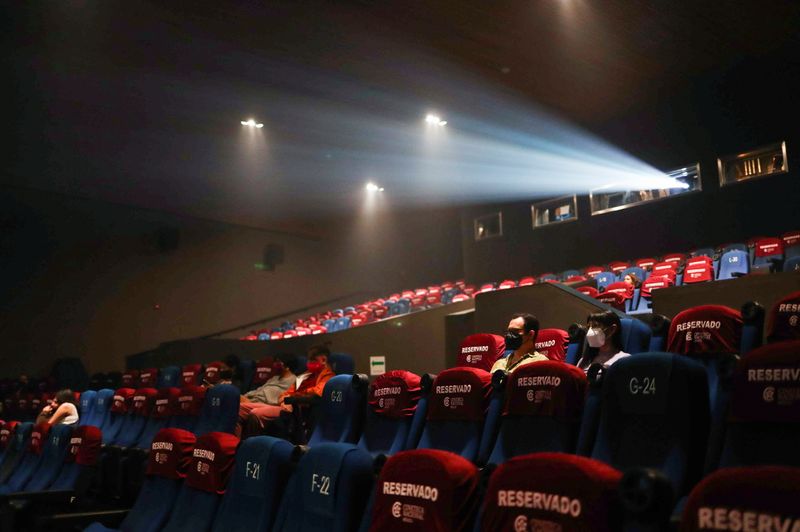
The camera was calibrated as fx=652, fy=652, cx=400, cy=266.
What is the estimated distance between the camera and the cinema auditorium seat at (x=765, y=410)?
142 cm

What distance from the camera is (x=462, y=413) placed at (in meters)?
2.42

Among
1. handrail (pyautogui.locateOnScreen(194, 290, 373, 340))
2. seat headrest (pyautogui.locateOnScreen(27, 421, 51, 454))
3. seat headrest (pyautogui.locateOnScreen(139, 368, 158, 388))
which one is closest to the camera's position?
seat headrest (pyautogui.locateOnScreen(27, 421, 51, 454))

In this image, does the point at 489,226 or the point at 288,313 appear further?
the point at 288,313

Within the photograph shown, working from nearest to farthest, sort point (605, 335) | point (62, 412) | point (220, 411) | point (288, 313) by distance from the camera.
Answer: point (605, 335), point (220, 411), point (62, 412), point (288, 313)

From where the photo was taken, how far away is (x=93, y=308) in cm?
1087

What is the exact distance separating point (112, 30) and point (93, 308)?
18.9 feet

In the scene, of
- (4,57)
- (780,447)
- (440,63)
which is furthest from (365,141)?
(780,447)

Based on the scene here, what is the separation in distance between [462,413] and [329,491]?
727 mm

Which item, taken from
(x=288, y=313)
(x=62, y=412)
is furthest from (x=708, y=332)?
(x=288, y=313)

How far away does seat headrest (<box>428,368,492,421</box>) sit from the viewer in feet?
7.88

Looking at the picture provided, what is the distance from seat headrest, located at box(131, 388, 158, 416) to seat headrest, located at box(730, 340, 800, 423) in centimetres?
385

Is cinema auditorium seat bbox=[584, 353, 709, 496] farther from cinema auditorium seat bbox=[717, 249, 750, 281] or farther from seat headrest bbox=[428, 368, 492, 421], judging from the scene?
cinema auditorium seat bbox=[717, 249, 750, 281]

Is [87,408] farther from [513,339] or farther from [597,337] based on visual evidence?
[597,337]

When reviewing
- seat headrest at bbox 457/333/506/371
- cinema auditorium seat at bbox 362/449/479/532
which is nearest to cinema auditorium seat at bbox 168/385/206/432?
seat headrest at bbox 457/333/506/371
